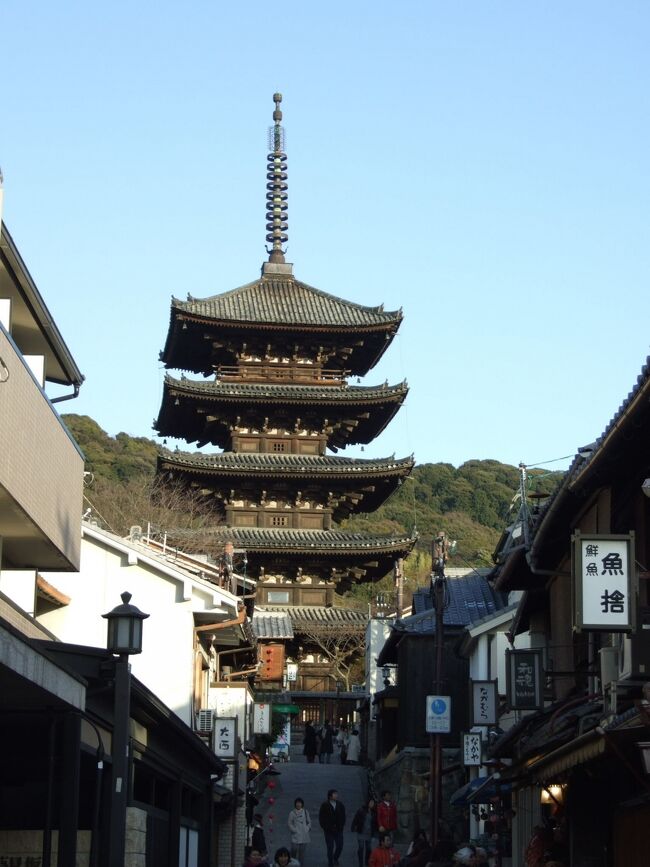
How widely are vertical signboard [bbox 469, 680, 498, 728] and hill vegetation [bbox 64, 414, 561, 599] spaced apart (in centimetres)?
2013

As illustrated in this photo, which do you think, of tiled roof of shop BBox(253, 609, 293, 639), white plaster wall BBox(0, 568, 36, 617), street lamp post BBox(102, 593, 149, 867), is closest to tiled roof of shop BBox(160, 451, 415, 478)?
tiled roof of shop BBox(253, 609, 293, 639)

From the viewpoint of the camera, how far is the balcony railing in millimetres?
13430

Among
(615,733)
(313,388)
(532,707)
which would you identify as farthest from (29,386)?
(313,388)

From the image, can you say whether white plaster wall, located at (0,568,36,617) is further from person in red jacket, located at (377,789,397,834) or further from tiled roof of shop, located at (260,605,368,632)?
tiled roof of shop, located at (260,605,368,632)

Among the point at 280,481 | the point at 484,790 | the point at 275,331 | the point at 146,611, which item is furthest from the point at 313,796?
the point at 275,331

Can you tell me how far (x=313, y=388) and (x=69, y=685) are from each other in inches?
1610

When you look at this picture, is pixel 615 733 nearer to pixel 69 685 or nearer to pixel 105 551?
pixel 69 685

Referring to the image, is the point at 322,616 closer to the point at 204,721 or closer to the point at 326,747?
the point at 326,747

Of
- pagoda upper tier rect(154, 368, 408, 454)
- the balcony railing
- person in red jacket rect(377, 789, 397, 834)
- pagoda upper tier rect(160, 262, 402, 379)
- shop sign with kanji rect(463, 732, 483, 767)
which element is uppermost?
pagoda upper tier rect(160, 262, 402, 379)

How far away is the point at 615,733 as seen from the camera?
12516 mm

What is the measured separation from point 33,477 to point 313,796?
25475 mm

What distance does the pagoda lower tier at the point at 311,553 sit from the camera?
50094 millimetres

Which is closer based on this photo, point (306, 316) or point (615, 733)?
point (615, 733)

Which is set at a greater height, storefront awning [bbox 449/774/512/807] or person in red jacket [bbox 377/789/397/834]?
storefront awning [bbox 449/774/512/807]
